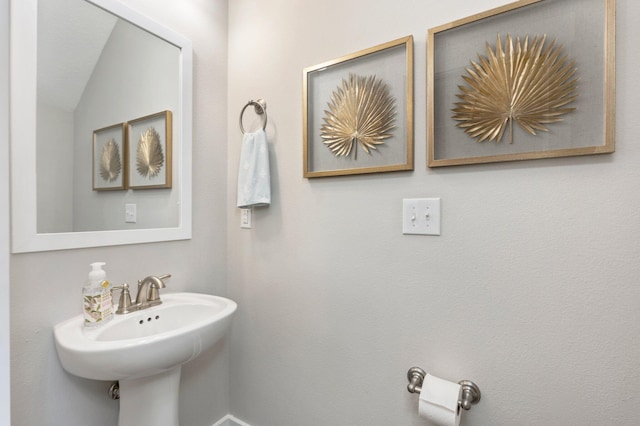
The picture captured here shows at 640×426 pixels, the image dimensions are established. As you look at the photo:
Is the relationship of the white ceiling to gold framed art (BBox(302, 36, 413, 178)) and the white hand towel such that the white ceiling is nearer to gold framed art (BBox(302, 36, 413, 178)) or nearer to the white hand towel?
the white hand towel

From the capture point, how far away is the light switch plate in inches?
39.8

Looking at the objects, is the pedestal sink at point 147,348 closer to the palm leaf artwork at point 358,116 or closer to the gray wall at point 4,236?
the gray wall at point 4,236

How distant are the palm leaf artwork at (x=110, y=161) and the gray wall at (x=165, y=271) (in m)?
0.29

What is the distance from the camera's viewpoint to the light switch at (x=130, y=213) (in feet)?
3.93

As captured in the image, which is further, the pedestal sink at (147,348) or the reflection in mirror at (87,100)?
the reflection in mirror at (87,100)

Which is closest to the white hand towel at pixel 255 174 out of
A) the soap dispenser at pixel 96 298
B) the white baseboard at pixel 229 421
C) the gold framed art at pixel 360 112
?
the gold framed art at pixel 360 112

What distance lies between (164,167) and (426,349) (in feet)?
4.27

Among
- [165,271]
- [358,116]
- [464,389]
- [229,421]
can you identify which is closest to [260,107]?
[358,116]

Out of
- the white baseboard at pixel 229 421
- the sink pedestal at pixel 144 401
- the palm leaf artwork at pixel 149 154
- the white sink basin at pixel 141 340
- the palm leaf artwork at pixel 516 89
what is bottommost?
the white baseboard at pixel 229 421

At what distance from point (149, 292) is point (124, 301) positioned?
0.09m

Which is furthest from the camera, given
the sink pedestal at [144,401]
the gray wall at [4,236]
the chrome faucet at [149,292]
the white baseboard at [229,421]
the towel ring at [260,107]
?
the white baseboard at [229,421]

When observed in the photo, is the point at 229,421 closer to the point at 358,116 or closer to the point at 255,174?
the point at 255,174

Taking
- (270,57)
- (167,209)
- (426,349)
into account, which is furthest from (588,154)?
(167,209)

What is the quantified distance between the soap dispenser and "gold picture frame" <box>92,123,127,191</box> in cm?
31
